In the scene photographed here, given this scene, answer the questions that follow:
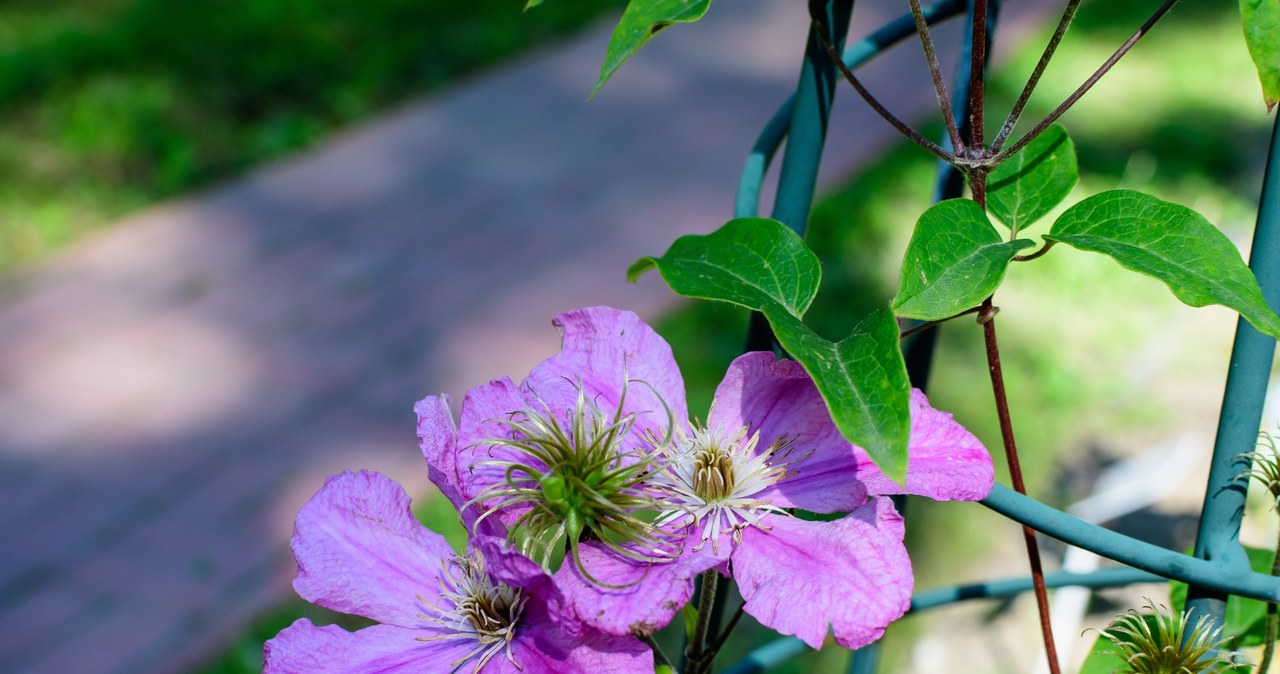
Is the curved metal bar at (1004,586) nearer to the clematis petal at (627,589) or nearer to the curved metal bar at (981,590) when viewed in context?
the curved metal bar at (981,590)

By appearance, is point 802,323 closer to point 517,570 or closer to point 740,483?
point 740,483

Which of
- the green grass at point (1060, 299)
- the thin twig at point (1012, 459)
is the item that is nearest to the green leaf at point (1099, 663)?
the thin twig at point (1012, 459)

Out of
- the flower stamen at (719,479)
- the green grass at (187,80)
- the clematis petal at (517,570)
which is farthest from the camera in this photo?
the green grass at (187,80)

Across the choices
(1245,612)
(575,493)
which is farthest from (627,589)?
(1245,612)

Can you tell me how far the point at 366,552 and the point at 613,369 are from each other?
0.52 feet

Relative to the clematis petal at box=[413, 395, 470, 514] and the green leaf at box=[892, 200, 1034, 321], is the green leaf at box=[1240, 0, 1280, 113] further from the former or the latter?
the clematis petal at box=[413, 395, 470, 514]

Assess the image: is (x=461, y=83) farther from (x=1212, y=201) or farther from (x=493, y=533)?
(x=493, y=533)

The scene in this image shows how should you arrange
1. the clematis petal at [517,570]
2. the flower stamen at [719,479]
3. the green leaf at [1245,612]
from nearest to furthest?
the clematis petal at [517,570]
the flower stamen at [719,479]
the green leaf at [1245,612]

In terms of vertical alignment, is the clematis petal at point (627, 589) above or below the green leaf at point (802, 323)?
below

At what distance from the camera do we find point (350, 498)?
24.6 inches

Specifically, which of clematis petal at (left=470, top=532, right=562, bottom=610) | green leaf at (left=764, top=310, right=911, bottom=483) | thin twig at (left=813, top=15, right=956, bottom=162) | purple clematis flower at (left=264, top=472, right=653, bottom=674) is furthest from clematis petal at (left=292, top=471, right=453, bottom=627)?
thin twig at (left=813, top=15, right=956, bottom=162)

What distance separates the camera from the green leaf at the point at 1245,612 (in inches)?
30.0

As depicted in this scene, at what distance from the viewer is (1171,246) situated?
569 millimetres

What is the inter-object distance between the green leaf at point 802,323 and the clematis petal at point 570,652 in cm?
14
